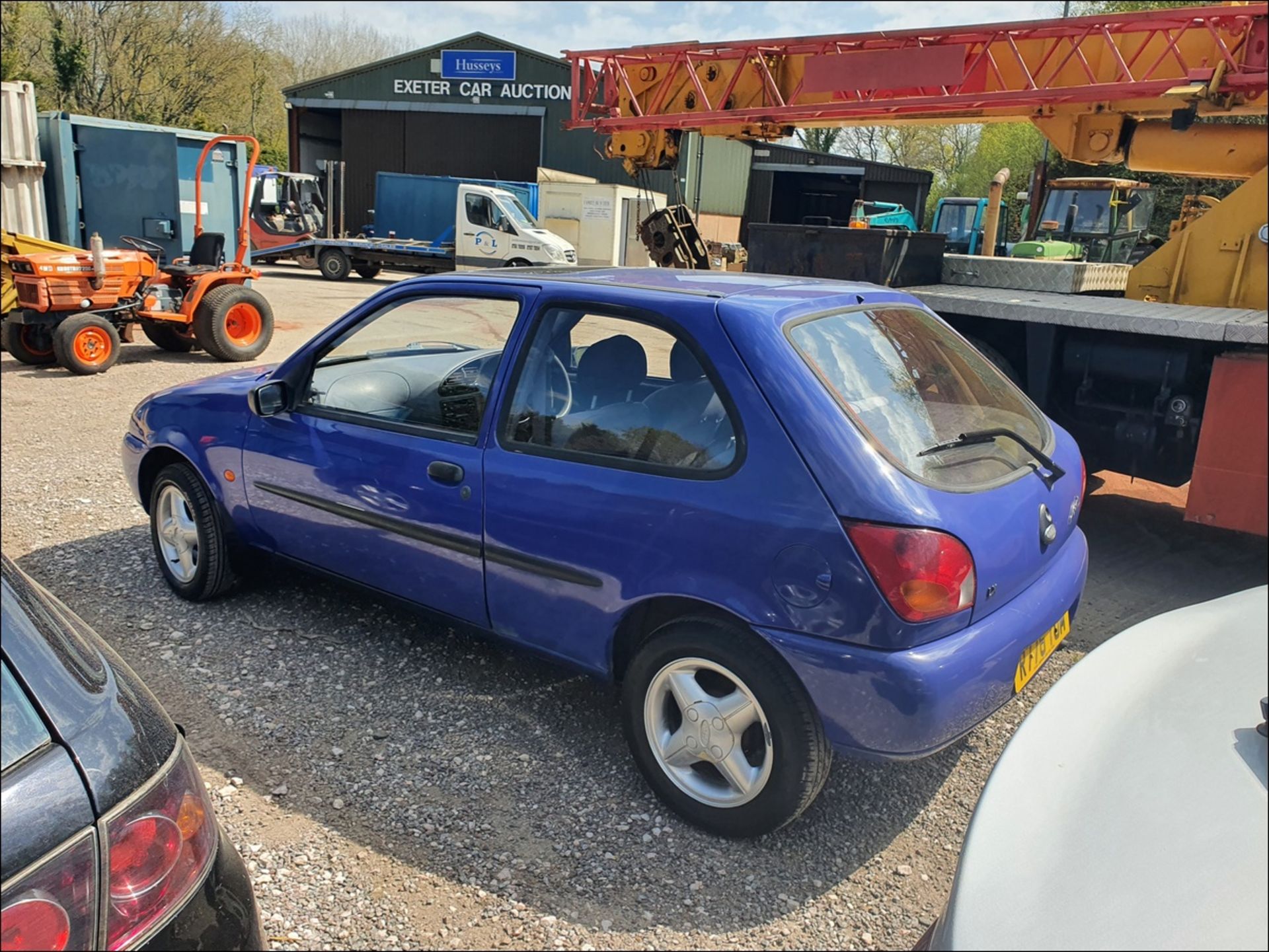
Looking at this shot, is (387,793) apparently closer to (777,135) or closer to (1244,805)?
(1244,805)

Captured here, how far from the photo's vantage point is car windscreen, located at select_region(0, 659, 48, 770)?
4.43ft

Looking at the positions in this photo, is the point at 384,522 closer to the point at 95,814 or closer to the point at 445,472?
the point at 445,472

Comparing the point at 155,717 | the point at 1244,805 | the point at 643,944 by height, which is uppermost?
the point at 1244,805

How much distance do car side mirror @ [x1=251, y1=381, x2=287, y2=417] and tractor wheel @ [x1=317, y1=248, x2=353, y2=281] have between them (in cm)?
1977

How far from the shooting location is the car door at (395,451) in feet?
10.5

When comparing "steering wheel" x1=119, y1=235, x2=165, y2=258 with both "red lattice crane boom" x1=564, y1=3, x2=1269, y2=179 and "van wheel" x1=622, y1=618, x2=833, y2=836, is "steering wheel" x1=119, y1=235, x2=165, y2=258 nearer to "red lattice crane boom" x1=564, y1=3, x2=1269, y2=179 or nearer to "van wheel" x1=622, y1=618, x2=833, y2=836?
"red lattice crane boom" x1=564, y1=3, x2=1269, y2=179

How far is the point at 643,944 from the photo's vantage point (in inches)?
93.7

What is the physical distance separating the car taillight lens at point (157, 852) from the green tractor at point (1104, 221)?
14.6 meters

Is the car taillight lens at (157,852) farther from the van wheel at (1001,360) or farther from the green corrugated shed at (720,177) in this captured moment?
the green corrugated shed at (720,177)

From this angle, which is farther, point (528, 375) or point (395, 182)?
point (395, 182)

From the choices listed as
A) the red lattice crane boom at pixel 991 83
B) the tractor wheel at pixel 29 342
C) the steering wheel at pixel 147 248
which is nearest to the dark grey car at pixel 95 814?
the red lattice crane boom at pixel 991 83

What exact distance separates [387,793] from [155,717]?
1352mm

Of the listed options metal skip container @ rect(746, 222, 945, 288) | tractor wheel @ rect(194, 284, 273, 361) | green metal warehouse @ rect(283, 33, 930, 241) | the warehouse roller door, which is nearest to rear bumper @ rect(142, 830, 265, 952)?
metal skip container @ rect(746, 222, 945, 288)

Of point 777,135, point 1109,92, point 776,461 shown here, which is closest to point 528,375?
point 776,461
